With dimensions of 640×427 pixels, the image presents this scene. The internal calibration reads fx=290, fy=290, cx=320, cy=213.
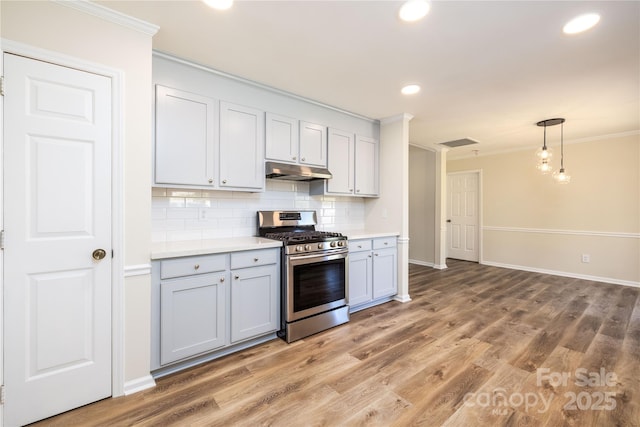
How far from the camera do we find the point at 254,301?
8.00 ft

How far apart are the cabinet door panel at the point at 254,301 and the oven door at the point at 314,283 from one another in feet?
0.37

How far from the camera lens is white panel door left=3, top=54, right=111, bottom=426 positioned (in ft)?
5.05

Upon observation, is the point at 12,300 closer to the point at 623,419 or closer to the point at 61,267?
the point at 61,267

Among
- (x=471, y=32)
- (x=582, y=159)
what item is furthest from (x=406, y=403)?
(x=582, y=159)

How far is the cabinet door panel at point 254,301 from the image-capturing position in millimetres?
2328

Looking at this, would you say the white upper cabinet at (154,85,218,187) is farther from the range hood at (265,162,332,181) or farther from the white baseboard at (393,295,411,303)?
the white baseboard at (393,295,411,303)

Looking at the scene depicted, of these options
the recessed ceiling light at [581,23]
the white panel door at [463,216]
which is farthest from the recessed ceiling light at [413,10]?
the white panel door at [463,216]

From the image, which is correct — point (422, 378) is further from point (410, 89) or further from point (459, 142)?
point (459, 142)

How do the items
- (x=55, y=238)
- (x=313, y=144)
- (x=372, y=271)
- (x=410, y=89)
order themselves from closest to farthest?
(x=55, y=238), (x=410, y=89), (x=313, y=144), (x=372, y=271)

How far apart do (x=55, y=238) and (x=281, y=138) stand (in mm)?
1936

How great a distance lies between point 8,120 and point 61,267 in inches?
32.3

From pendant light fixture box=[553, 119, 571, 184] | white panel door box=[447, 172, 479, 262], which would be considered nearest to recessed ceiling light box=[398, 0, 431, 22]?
pendant light fixture box=[553, 119, 571, 184]

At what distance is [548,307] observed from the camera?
11.6ft

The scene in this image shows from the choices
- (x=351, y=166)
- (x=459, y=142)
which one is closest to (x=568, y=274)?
(x=459, y=142)
